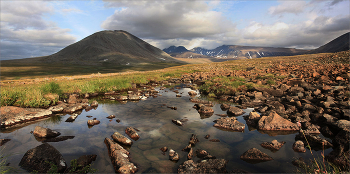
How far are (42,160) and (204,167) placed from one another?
215 inches

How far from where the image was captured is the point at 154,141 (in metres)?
7.31

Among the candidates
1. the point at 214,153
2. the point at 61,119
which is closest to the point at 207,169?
the point at 214,153

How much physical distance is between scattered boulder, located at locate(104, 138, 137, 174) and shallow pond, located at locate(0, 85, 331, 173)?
0.20 metres

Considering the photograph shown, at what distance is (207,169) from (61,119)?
997 cm

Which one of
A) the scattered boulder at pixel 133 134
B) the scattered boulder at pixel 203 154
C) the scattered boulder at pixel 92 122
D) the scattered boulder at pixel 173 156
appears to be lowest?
the scattered boulder at pixel 203 154

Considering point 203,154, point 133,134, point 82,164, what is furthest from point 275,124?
point 82,164

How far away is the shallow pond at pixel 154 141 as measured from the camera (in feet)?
18.3

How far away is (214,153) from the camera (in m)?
6.31

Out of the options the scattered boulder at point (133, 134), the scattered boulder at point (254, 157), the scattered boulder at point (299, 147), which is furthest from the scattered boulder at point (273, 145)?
the scattered boulder at point (133, 134)

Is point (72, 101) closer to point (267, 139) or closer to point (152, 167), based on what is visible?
point (152, 167)

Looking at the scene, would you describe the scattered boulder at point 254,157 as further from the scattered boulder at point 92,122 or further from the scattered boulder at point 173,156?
the scattered boulder at point 92,122

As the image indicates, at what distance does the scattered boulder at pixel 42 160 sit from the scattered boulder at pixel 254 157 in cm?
644

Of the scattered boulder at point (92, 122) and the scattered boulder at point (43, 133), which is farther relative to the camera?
the scattered boulder at point (92, 122)

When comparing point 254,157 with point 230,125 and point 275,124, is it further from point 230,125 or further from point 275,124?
point 275,124
